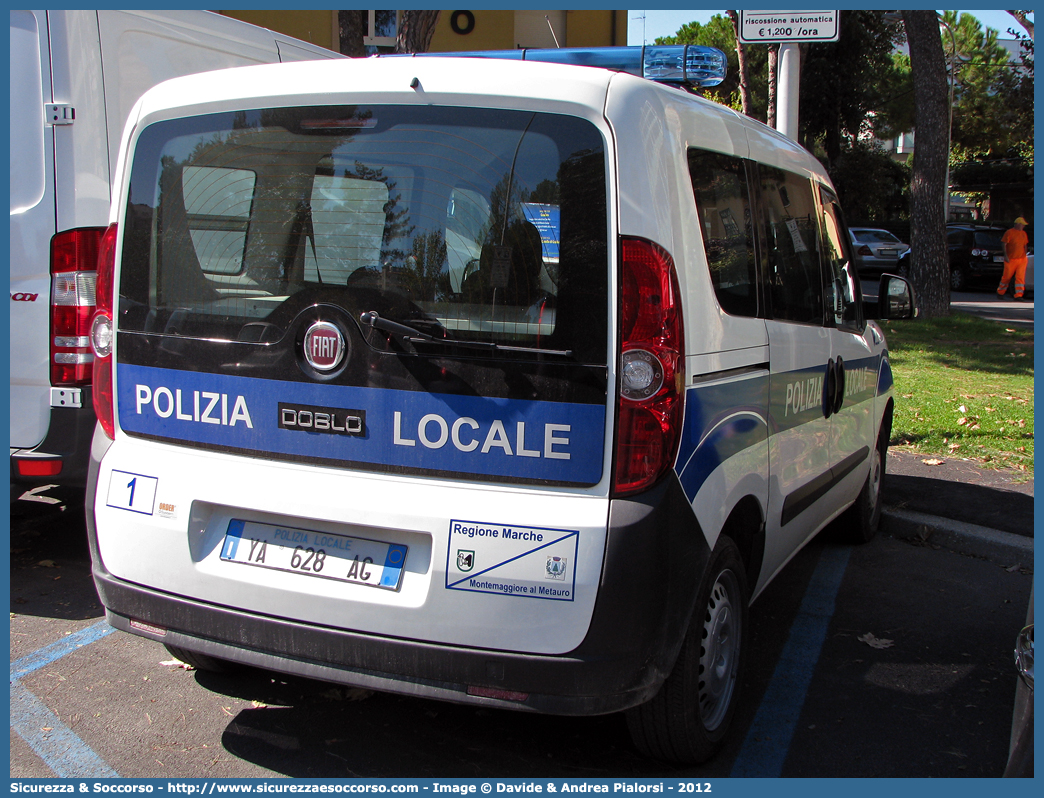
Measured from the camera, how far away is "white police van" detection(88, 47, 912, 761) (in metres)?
2.51

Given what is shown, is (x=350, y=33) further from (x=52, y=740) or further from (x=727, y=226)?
(x=52, y=740)

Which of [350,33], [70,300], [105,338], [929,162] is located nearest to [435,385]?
[105,338]

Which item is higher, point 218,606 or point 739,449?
point 739,449

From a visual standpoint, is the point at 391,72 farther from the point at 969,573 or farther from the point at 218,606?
the point at 969,573

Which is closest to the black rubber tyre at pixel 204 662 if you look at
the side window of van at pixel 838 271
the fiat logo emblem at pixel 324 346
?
the fiat logo emblem at pixel 324 346

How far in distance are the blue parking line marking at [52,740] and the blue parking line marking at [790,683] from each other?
2.03 metres

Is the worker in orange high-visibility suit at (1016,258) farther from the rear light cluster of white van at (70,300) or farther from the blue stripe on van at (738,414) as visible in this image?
the rear light cluster of white van at (70,300)

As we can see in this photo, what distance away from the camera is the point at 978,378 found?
9.83 m

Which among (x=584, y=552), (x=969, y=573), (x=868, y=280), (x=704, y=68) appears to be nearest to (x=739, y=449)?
(x=584, y=552)

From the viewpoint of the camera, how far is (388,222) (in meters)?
2.66

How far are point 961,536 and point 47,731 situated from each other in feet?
15.2

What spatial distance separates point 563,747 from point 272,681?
1173 mm

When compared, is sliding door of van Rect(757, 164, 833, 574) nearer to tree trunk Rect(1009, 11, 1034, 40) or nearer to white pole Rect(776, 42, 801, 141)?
white pole Rect(776, 42, 801, 141)

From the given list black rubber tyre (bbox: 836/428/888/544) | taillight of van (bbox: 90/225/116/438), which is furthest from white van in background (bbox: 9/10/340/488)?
black rubber tyre (bbox: 836/428/888/544)
